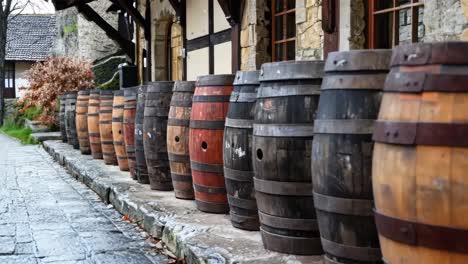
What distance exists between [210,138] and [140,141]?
5.61 ft

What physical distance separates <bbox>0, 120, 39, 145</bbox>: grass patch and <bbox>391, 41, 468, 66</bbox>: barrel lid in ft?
44.7

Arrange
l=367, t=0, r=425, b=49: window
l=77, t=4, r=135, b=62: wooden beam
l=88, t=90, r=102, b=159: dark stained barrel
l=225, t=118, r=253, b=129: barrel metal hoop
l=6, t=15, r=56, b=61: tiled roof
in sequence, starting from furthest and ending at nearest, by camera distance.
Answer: l=6, t=15, r=56, b=61: tiled roof < l=77, t=4, r=135, b=62: wooden beam < l=88, t=90, r=102, b=159: dark stained barrel < l=367, t=0, r=425, b=49: window < l=225, t=118, r=253, b=129: barrel metal hoop

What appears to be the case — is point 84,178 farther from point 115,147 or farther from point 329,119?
→ point 329,119

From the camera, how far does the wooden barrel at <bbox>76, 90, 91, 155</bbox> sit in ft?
32.6

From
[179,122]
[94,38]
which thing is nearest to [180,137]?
[179,122]

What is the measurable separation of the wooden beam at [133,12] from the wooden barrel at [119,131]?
505 cm

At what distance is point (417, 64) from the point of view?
226 centimetres

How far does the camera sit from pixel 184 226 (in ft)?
14.0

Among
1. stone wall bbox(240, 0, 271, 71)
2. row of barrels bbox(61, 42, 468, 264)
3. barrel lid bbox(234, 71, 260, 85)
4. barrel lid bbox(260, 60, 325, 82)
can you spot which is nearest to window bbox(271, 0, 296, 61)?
stone wall bbox(240, 0, 271, 71)

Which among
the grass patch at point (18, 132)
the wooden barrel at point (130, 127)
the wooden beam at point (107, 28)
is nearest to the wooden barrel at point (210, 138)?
the wooden barrel at point (130, 127)

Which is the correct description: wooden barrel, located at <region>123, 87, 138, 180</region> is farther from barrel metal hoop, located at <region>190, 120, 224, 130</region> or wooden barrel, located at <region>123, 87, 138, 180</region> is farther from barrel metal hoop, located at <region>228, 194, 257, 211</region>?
barrel metal hoop, located at <region>228, 194, 257, 211</region>

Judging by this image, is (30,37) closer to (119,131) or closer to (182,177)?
(119,131)

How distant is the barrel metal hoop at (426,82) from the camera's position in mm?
2158

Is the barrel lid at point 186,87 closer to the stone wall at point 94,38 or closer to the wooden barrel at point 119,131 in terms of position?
the wooden barrel at point 119,131
